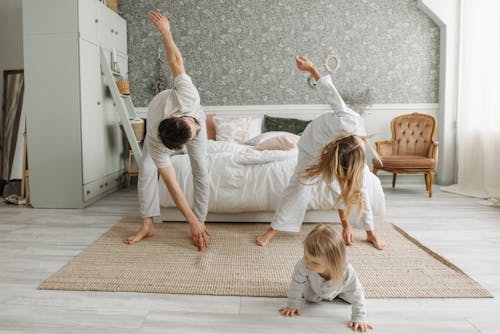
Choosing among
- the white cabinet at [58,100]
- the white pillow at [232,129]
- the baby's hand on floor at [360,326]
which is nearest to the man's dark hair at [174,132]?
the baby's hand on floor at [360,326]

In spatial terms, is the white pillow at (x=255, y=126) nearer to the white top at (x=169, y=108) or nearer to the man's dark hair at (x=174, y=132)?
the white top at (x=169, y=108)

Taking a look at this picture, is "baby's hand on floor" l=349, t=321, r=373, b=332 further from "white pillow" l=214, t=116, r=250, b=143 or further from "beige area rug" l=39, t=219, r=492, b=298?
"white pillow" l=214, t=116, r=250, b=143

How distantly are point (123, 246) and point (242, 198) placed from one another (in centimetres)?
92

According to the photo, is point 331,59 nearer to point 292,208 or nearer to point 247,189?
point 247,189

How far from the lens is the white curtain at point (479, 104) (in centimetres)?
435

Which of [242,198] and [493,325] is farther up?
[242,198]

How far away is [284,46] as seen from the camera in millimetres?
5367

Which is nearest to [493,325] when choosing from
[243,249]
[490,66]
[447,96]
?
[243,249]

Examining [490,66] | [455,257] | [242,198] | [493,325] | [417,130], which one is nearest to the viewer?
[493,325]

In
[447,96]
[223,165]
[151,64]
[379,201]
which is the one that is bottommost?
[379,201]

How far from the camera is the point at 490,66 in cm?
445

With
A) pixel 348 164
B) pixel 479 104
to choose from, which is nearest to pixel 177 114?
pixel 348 164

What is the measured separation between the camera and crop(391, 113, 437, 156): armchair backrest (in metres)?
5.02

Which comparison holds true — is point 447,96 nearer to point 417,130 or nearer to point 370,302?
point 417,130
